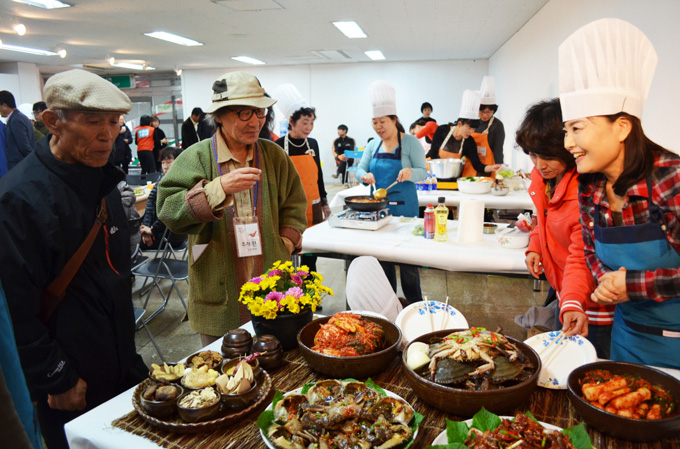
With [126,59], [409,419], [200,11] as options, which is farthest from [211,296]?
[126,59]

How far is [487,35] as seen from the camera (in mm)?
9531

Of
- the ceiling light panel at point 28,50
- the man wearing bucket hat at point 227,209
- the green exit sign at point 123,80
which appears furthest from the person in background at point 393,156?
the green exit sign at point 123,80

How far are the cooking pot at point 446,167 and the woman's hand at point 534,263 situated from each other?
276cm

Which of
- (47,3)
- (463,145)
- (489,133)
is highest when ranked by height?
(47,3)

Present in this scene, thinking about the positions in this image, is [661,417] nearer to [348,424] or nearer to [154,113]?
[348,424]

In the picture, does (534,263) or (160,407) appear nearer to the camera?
(160,407)

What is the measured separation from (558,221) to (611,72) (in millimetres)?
773

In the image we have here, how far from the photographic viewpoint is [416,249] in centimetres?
276

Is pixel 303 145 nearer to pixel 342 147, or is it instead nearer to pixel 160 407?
pixel 160 407

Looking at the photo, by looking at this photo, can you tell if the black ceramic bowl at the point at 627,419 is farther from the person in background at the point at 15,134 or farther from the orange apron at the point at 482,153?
the person in background at the point at 15,134

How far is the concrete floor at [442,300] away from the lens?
3.64m

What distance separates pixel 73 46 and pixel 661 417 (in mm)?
12986

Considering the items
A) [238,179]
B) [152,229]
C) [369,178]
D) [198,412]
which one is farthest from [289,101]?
[198,412]

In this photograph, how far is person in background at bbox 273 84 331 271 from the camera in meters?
3.83
